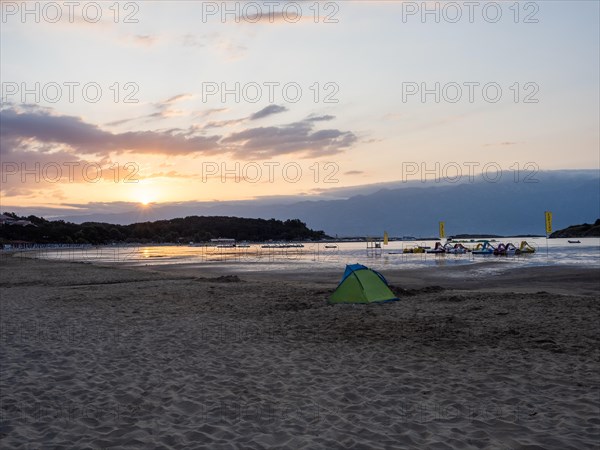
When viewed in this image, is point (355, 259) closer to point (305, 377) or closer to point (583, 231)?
point (305, 377)

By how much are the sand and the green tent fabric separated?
2.88 ft

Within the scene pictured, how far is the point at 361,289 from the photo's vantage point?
16.1m

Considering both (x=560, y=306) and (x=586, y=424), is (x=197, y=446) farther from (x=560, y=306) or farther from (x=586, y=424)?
(x=560, y=306)

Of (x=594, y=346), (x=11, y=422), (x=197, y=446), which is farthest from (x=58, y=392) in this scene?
(x=594, y=346)

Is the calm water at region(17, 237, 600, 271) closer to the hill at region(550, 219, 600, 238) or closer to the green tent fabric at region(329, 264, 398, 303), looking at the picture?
the green tent fabric at region(329, 264, 398, 303)

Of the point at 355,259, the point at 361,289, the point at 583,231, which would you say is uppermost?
the point at 583,231

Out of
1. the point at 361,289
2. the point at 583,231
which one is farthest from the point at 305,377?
the point at 583,231

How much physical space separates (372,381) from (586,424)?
9.88 ft

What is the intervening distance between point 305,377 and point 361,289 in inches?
333

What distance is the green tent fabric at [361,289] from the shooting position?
16.0 metres

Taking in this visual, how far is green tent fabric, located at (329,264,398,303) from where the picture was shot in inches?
631

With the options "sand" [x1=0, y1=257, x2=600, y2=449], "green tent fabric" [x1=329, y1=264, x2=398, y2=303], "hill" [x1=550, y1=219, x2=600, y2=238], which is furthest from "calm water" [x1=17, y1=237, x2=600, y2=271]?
"hill" [x1=550, y1=219, x2=600, y2=238]

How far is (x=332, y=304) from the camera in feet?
52.7

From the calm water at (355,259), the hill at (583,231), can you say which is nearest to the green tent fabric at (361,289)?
the calm water at (355,259)
